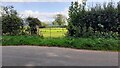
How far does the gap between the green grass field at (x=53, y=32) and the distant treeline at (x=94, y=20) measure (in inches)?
27.8

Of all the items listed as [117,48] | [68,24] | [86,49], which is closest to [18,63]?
[86,49]

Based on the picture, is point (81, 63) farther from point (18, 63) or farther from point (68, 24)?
point (68, 24)

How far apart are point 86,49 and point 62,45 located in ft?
4.25

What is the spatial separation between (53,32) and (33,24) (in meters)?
1.50

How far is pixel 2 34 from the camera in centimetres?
1519

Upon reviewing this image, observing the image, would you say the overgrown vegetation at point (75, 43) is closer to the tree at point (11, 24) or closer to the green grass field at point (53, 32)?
the green grass field at point (53, 32)

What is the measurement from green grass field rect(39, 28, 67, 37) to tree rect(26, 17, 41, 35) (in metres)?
0.41

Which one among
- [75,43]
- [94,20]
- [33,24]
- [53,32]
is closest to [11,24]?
[33,24]

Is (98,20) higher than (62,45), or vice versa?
(98,20)

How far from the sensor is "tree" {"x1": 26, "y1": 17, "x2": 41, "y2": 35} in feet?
51.3

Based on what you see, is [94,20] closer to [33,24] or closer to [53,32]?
[53,32]

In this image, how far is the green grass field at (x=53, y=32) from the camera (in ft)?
48.6

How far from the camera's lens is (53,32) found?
15734 mm

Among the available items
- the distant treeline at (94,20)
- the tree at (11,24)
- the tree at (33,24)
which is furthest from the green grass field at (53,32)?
the tree at (11,24)
